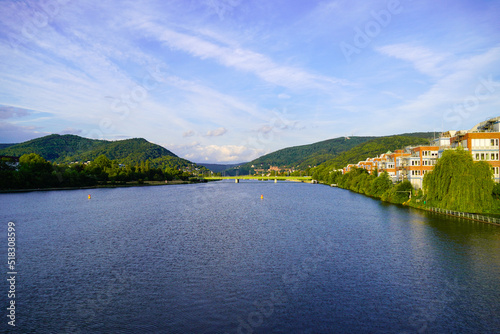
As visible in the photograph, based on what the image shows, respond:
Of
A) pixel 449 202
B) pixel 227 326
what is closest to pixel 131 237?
pixel 227 326

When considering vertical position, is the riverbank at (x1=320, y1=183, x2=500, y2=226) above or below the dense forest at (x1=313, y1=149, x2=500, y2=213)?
below

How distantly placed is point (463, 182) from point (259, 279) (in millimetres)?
41597

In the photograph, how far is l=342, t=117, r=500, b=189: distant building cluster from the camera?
61.2m

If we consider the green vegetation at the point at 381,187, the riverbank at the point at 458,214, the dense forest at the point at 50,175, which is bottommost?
the riverbank at the point at 458,214

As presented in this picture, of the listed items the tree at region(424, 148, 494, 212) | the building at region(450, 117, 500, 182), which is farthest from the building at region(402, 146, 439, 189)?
the tree at region(424, 148, 494, 212)

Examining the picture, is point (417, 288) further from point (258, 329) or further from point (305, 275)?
point (258, 329)

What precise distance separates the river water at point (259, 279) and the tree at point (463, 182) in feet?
17.0

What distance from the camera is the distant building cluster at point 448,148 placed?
201 ft

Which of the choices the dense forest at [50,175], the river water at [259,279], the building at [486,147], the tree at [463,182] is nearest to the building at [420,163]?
the building at [486,147]

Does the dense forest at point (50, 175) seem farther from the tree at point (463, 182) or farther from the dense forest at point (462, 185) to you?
the tree at point (463, 182)

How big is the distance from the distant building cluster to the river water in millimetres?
20659

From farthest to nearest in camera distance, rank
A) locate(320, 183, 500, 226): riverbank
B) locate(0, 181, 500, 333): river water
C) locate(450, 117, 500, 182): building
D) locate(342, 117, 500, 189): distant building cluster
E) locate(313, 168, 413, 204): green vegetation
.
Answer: locate(313, 168, 413, 204): green vegetation < locate(342, 117, 500, 189): distant building cluster < locate(450, 117, 500, 182): building < locate(320, 183, 500, 226): riverbank < locate(0, 181, 500, 333): river water

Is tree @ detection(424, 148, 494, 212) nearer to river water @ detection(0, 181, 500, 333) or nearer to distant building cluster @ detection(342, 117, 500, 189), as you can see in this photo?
river water @ detection(0, 181, 500, 333)

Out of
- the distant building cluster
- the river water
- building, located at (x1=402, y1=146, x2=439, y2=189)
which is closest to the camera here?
the river water
